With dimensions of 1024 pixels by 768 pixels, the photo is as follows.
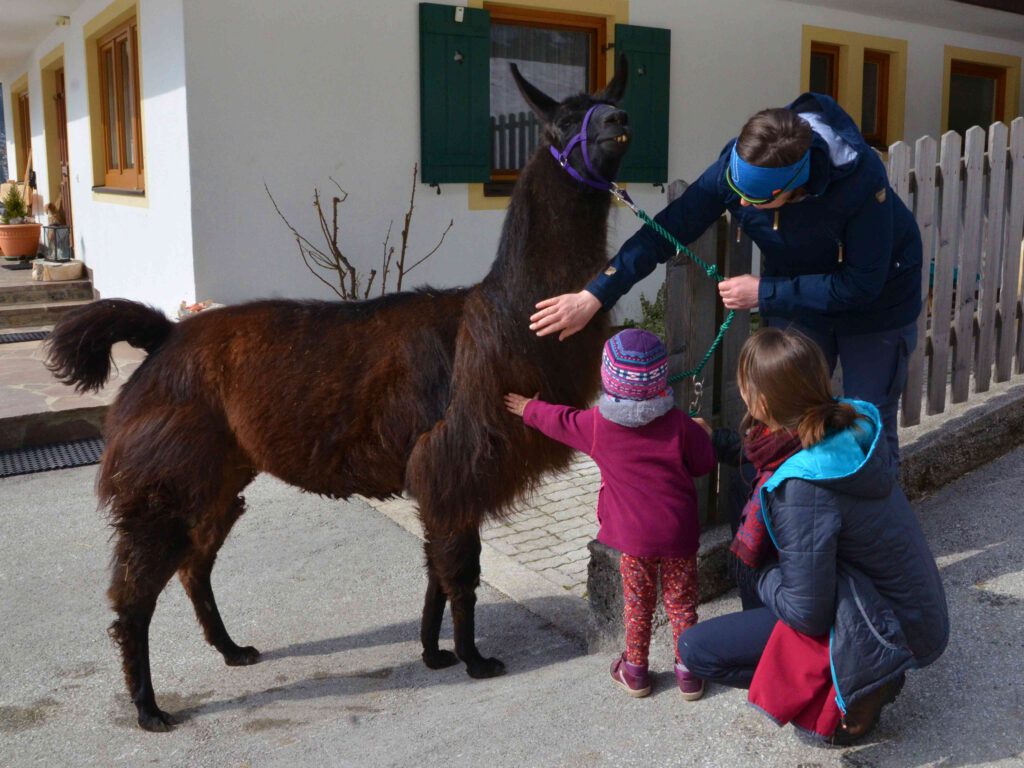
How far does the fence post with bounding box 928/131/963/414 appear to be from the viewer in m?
4.61

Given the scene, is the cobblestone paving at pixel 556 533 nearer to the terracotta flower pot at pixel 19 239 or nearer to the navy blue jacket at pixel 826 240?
the navy blue jacket at pixel 826 240

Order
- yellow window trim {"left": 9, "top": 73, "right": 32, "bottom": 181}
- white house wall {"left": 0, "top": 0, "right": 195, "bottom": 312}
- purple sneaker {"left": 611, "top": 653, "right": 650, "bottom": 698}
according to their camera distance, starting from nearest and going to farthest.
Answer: purple sneaker {"left": 611, "top": 653, "right": 650, "bottom": 698} < white house wall {"left": 0, "top": 0, "right": 195, "bottom": 312} < yellow window trim {"left": 9, "top": 73, "right": 32, "bottom": 181}

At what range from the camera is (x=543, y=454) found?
10.5 feet

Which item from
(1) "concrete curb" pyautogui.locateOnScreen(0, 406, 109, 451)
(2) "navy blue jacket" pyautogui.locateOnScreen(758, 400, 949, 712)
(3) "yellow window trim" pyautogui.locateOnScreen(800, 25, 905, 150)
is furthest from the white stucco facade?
(2) "navy blue jacket" pyautogui.locateOnScreen(758, 400, 949, 712)

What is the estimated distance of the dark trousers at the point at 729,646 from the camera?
263 cm

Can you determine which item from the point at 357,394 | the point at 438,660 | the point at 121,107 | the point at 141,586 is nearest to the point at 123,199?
the point at 121,107

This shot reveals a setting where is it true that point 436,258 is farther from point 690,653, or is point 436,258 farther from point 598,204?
point 690,653

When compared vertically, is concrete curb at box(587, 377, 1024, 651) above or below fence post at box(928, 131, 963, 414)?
below

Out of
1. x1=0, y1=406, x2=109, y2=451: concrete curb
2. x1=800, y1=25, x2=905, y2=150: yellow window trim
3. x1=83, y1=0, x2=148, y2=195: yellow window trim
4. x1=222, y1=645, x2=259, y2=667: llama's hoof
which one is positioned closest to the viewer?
x1=222, y1=645, x2=259, y2=667: llama's hoof

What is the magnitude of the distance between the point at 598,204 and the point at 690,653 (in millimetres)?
1398

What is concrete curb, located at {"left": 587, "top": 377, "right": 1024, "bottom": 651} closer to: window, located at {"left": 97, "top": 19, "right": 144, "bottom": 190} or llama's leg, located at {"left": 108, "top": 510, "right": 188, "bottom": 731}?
llama's leg, located at {"left": 108, "top": 510, "right": 188, "bottom": 731}

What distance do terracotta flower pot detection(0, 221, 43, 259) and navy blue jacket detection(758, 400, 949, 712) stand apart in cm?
1278

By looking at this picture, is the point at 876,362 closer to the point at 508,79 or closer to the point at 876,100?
the point at 508,79

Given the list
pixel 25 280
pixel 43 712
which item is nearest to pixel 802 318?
pixel 43 712
